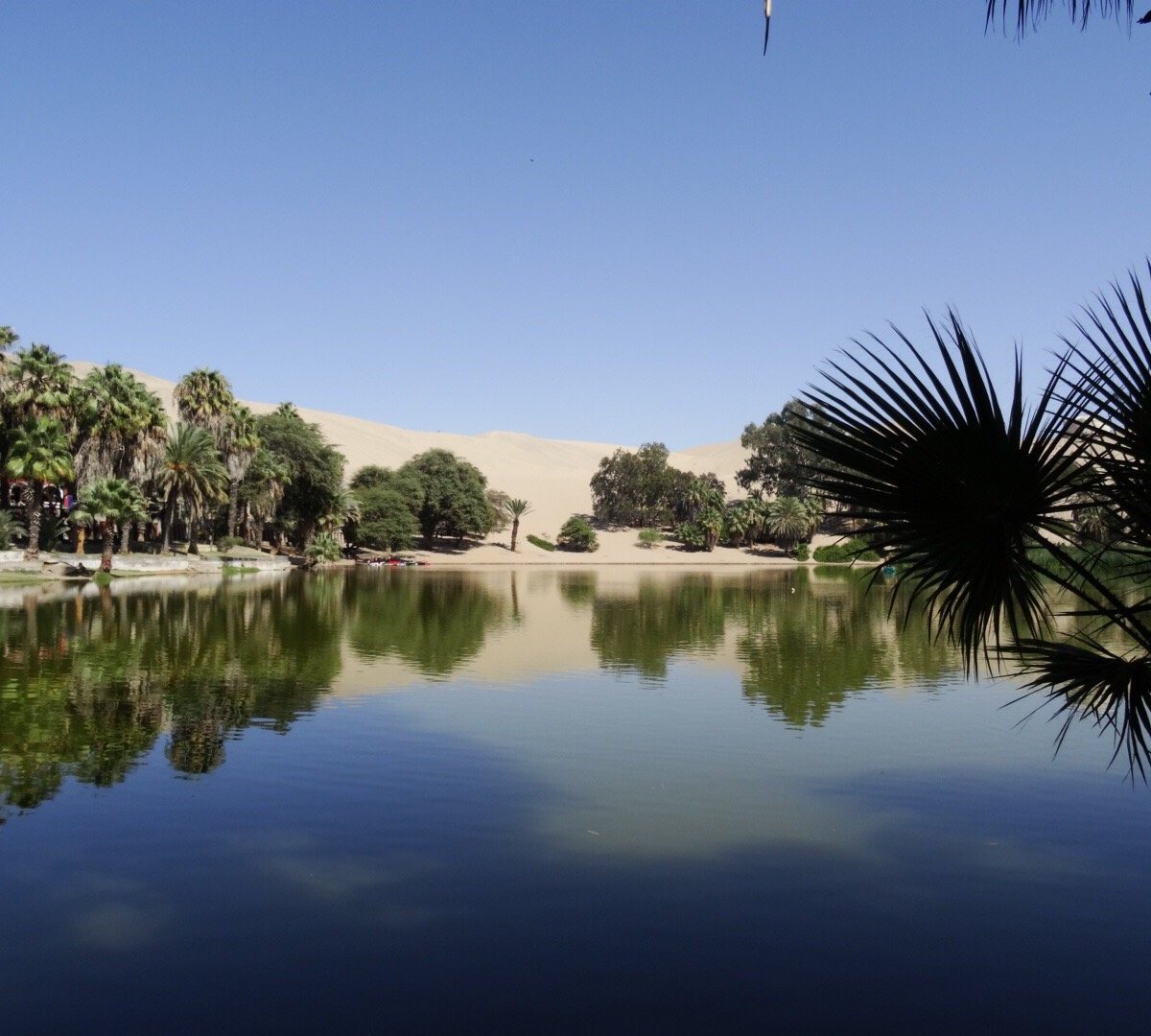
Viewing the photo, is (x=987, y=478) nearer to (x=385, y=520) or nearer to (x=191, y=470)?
(x=191, y=470)

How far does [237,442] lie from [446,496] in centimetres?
3104

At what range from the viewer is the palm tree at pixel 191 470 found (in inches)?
2461

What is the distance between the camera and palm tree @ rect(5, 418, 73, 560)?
50719 mm

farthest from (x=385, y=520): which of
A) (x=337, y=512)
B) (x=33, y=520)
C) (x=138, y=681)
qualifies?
(x=138, y=681)

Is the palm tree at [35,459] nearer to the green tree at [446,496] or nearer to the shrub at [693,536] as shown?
the green tree at [446,496]

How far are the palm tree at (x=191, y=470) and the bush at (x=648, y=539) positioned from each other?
54933 mm

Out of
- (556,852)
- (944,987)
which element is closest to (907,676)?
(556,852)

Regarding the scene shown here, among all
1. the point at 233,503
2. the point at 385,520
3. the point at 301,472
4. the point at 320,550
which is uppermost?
the point at 301,472

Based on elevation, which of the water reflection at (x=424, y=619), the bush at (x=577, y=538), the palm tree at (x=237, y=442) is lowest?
the water reflection at (x=424, y=619)

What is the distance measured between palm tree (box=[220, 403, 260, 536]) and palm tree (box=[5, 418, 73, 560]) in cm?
1645

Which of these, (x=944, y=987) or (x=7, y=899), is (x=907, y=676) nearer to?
(x=944, y=987)

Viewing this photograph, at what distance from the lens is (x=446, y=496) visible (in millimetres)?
99062

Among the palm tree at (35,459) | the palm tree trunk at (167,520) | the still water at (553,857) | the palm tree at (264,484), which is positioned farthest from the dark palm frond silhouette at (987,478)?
the palm tree at (264,484)

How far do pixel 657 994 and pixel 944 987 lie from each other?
207 centimetres
